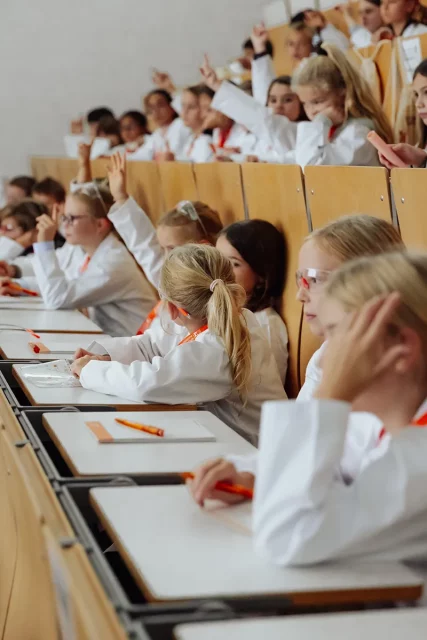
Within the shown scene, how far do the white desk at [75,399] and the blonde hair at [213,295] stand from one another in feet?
0.63

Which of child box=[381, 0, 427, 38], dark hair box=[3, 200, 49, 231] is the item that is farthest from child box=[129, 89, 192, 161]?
child box=[381, 0, 427, 38]

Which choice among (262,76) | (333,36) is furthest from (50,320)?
(333,36)

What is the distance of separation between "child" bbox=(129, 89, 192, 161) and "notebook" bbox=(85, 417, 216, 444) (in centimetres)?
446

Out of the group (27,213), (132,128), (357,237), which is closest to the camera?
(357,237)

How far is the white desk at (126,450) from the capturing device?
158 centimetres

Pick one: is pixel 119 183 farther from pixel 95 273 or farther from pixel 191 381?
pixel 191 381

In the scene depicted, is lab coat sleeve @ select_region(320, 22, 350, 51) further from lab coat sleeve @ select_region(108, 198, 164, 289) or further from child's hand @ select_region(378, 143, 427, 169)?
child's hand @ select_region(378, 143, 427, 169)

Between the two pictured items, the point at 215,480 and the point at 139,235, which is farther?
the point at 139,235

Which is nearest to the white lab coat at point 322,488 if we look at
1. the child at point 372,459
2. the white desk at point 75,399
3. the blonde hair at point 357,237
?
the child at point 372,459

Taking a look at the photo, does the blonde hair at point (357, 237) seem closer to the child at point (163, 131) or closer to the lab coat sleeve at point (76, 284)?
the lab coat sleeve at point (76, 284)

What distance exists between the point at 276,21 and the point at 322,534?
7.08m

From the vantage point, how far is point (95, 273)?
3705mm

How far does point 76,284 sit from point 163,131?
11.0ft

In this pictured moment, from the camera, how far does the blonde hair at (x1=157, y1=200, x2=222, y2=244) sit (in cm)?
325
